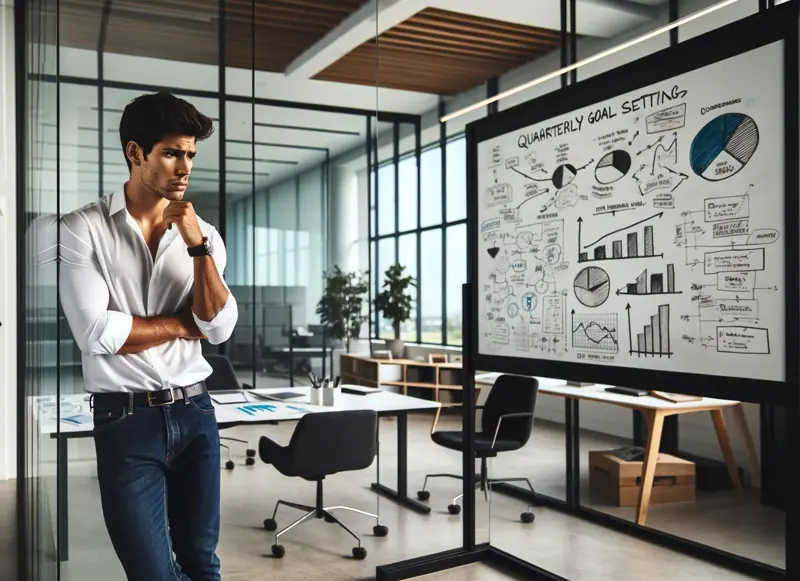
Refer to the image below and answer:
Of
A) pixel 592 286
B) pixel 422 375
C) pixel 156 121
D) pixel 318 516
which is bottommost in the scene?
pixel 318 516

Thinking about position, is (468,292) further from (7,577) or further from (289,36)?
(7,577)

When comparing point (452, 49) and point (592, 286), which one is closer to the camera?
point (592, 286)

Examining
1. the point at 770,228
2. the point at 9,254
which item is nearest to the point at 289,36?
the point at 770,228

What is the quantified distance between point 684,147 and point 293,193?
63.1 inches

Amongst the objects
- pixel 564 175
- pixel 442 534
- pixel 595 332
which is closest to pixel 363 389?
pixel 442 534

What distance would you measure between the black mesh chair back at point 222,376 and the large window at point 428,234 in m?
6.42

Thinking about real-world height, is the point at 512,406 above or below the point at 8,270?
below

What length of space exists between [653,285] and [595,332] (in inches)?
14.5

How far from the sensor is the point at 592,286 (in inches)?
128

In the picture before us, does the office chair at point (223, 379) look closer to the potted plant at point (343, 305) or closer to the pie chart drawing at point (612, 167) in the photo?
the potted plant at point (343, 305)

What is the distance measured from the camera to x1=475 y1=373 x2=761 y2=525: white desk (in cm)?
431

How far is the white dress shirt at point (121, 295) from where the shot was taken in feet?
5.96

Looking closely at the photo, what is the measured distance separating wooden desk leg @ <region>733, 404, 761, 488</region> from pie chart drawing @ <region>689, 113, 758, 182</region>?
2.50m

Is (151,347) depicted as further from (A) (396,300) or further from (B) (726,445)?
(A) (396,300)
